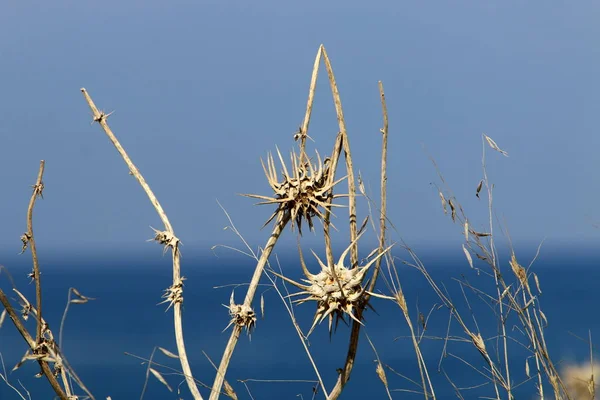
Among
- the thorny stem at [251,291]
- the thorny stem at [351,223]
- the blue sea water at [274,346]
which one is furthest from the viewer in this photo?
the blue sea water at [274,346]

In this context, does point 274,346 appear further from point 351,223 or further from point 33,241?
point 351,223

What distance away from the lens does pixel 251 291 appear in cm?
154

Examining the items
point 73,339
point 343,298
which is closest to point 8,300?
point 343,298

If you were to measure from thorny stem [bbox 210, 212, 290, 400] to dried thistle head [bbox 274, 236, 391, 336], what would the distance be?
0.08m

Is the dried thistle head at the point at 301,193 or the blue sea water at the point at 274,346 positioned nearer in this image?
the dried thistle head at the point at 301,193

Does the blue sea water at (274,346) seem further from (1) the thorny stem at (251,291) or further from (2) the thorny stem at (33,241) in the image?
(1) the thorny stem at (251,291)

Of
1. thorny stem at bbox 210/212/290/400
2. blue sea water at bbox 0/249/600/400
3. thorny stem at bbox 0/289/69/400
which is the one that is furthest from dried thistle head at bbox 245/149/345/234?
blue sea water at bbox 0/249/600/400

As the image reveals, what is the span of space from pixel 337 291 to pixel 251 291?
7.6 inches

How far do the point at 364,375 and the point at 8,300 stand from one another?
6099 cm

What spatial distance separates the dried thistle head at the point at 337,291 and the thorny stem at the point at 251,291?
0.08 metres

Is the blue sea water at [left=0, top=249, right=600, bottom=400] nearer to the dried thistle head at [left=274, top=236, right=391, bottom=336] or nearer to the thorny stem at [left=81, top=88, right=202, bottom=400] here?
the thorny stem at [left=81, top=88, right=202, bottom=400]

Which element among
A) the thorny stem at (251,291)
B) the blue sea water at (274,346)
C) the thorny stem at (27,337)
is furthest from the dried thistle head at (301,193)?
the blue sea water at (274,346)

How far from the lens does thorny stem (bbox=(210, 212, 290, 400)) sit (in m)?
1.52

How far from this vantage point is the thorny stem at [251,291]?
1523mm
